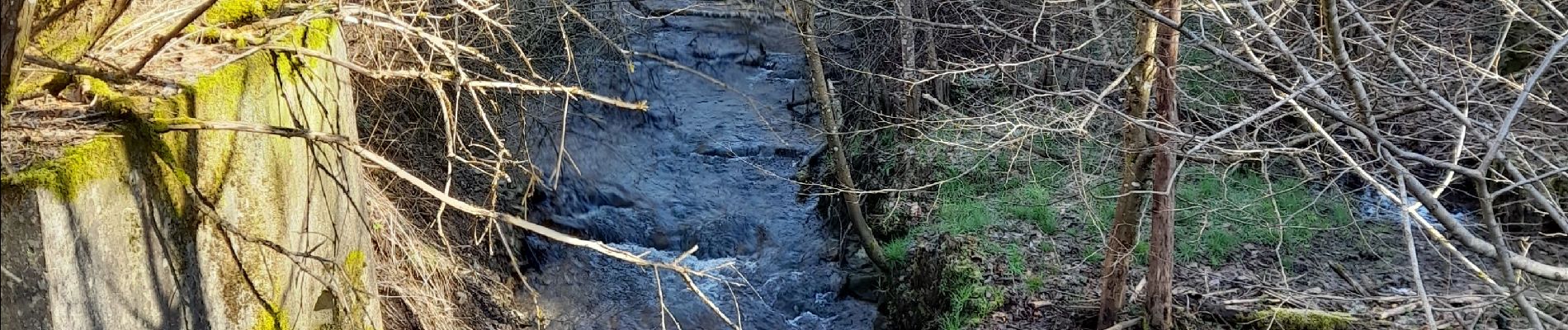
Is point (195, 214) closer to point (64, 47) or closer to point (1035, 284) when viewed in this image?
point (64, 47)

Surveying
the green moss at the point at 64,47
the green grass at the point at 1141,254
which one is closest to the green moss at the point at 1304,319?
the green grass at the point at 1141,254

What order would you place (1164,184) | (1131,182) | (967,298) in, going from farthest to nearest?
(967,298) < (1131,182) < (1164,184)

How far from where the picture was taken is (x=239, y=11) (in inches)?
132

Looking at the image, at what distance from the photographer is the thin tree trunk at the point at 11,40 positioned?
63.7 inches

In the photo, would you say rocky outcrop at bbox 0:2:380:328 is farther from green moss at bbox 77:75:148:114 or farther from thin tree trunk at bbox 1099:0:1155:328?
thin tree trunk at bbox 1099:0:1155:328

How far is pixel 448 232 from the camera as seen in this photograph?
8.93 meters

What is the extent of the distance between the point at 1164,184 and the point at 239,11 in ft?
15.5

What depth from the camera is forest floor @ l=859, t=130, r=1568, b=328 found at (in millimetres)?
6793

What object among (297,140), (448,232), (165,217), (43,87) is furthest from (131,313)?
(448,232)

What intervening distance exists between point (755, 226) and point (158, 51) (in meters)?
8.65

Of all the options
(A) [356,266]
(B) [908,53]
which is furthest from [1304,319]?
(A) [356,266]

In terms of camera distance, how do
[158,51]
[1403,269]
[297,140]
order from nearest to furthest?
[158,51] → [297,140] → [1403,269]

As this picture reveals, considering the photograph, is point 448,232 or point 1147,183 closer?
point 1147,183

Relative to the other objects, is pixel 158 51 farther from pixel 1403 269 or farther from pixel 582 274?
pixel 1403 269
